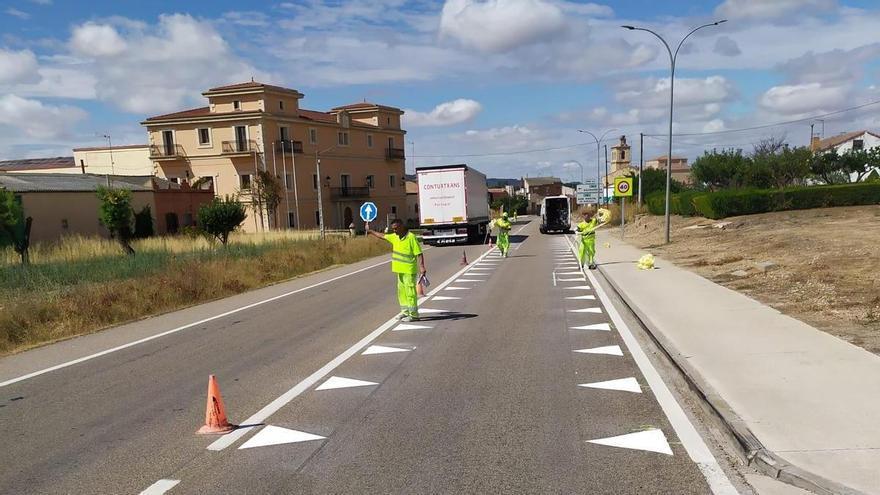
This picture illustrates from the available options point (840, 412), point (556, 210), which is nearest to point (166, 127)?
point (556, 210)

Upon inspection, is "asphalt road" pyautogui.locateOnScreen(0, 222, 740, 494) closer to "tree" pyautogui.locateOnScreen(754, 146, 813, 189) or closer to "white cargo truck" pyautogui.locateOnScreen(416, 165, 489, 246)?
"white cargo truck" pyautogui.locateOnScreen(416, 165, 489, 246)

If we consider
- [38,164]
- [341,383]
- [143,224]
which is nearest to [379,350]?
[341,383]

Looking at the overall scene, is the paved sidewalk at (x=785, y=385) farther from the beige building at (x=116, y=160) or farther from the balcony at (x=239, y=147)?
the beige building at (x=116, y=160)

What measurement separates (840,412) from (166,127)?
197 feet

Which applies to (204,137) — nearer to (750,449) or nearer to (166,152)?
(166,152)

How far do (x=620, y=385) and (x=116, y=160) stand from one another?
2885 inches

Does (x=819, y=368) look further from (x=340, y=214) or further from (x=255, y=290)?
(x=340, y=214)

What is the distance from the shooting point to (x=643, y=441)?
4902 mm

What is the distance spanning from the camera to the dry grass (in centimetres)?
1127

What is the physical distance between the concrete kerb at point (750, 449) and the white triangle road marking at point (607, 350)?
87 cm

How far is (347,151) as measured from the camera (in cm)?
6750

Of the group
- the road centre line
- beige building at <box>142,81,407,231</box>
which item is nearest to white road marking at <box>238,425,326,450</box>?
the road centre line

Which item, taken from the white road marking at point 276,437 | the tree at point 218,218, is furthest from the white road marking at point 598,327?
the tree at point 218,218

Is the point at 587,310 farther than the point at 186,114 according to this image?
No
